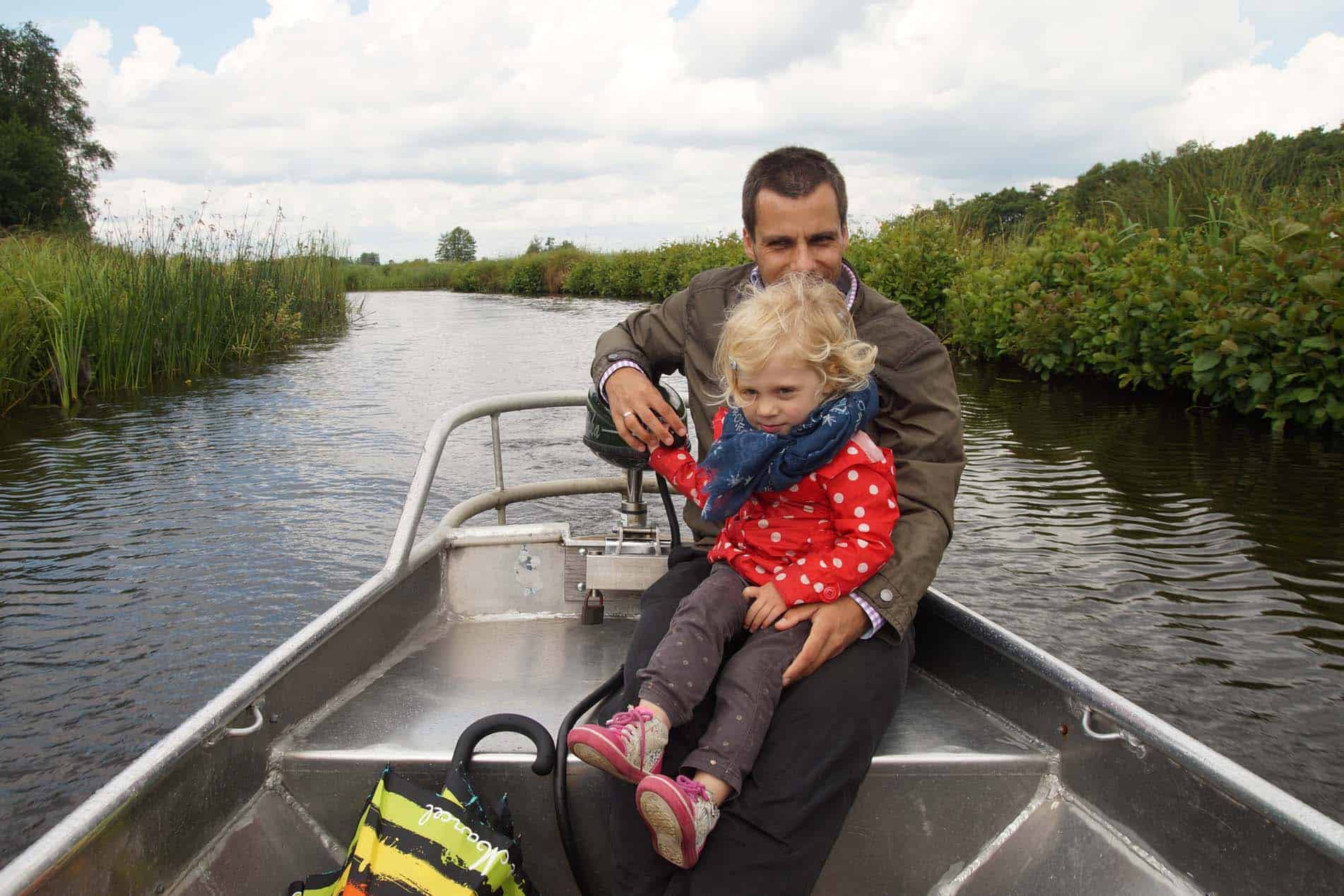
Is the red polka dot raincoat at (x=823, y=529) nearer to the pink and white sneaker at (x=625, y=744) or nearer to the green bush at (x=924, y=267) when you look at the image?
the pink and white sneaker at (x=625, y=744)

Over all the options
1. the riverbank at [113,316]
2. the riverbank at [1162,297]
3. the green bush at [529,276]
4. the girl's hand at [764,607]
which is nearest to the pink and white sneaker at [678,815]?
the girl's hand at [764,607]

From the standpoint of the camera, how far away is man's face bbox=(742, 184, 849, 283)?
7.31 ft

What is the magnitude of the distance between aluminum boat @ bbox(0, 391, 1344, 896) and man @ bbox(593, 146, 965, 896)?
0.21 metres

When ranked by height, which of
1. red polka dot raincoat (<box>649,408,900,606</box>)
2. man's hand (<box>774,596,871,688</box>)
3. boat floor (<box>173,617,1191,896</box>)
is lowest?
boat floor (<box>173,617,1191,896</box>)

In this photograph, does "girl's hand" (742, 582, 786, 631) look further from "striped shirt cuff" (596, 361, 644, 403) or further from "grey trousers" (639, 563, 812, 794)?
"striped shirt cuff" (596, 361, 644, 403)

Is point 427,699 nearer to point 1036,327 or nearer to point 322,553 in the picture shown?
point 322,553

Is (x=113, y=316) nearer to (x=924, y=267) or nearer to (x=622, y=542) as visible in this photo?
(x=622, y=542)

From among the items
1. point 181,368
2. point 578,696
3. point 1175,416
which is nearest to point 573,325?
point 181,368

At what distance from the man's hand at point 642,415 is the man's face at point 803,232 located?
422mm

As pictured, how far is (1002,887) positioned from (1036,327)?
9.49m

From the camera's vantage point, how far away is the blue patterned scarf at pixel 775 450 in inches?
74.6

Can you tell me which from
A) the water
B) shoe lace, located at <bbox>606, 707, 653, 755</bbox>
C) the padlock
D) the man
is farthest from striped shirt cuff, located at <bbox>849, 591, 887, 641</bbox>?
the water

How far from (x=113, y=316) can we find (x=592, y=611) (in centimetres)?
925

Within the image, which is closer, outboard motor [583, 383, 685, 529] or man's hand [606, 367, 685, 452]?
man's hand [606, 367, 685, 452]
